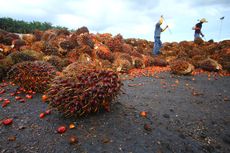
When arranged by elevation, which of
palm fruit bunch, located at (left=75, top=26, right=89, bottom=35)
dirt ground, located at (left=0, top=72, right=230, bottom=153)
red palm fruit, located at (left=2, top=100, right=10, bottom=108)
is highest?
palm fruit bunch, located at (left=75, top=26, right=89, bottom=35)

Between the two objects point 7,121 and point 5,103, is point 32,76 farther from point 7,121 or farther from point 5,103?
point 7,121

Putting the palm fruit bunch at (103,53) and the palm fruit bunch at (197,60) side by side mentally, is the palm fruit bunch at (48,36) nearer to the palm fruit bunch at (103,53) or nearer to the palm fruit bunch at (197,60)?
the palm fruit bunch at (103,53)

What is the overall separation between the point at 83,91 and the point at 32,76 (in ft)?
5.72

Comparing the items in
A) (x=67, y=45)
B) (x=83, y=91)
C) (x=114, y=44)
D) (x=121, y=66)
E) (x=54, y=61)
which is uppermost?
Answer: (x=114, y=44)

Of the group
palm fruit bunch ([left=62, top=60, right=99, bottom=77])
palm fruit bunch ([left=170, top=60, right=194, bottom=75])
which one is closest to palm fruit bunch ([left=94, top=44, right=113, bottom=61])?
palm fruit bunch ([left=170, top=60, right=194, bottom=75])

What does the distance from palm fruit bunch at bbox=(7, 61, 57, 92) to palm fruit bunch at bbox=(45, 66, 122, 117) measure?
119 centimetres

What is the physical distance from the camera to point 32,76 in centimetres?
382

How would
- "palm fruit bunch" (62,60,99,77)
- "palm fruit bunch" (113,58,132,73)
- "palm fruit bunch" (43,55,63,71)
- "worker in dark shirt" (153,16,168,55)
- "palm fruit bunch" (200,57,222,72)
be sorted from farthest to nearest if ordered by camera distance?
1. "worker in dark shirt" (153,16,168,55)
2. "palm fruit bunch" (200,57,222,72)
3. "palm fruit bunch" (113,58,132,73)
4. "palm fruit bunch" (43,55,63,71)
5. "palm fruit bunch" (62,60,99,77)

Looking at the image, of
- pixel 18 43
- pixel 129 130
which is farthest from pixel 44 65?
pixel 18 43

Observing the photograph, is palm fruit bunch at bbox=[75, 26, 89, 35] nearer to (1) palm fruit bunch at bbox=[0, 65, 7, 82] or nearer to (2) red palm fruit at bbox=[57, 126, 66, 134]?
(1) palm fruit bunch at bbox=[0, 65, 7, 82]

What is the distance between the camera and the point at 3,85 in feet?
14.7

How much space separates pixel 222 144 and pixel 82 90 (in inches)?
87.4

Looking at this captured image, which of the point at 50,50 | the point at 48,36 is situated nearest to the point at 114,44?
the point at 48,36

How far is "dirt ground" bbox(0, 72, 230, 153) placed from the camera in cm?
245
